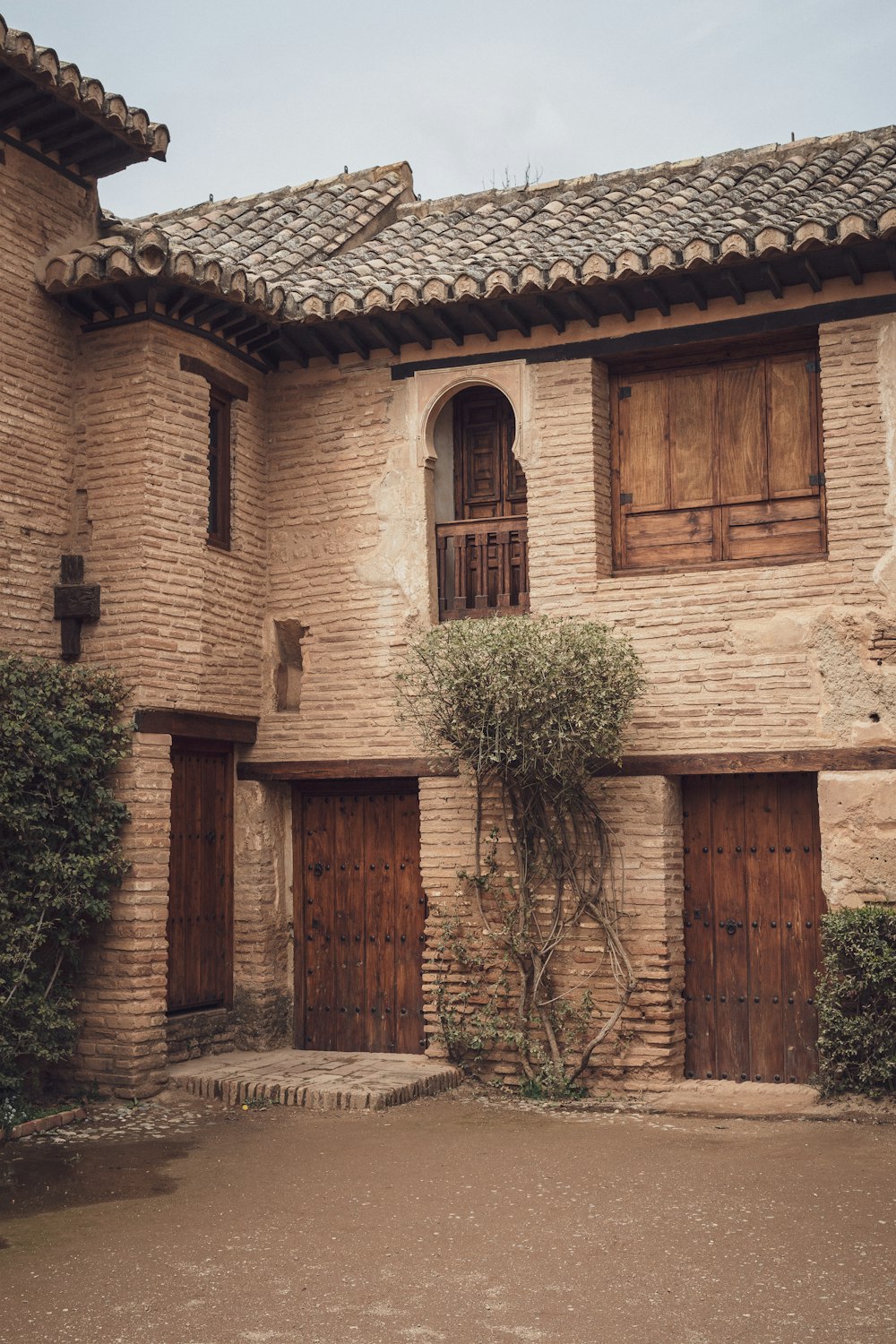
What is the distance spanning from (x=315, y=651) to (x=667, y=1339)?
6.77 m

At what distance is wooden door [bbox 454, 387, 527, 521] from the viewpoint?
11.0 metres

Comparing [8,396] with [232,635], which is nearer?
[8,396]

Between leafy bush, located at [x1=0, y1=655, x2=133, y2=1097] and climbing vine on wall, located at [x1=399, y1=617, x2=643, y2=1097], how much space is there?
7.30ft

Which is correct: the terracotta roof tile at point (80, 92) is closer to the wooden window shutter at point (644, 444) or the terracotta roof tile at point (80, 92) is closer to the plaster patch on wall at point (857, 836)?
Answer: the wooden window shutter at point (644, 444)

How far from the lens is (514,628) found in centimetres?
937

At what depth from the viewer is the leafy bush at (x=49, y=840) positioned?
8836 mm

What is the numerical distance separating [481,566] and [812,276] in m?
3.19

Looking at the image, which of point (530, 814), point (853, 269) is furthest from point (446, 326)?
point (530, 814)

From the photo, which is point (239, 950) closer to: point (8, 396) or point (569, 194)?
point (8, 396)

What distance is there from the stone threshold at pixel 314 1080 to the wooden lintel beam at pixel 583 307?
5516 mm

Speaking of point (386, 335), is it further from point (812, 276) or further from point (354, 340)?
point (812, 276)

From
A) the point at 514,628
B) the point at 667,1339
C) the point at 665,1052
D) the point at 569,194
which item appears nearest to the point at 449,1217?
the point at 667,1339

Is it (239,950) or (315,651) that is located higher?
(315,651)

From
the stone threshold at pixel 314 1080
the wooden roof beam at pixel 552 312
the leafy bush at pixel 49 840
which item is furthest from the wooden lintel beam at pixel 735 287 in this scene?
the stone threshold at pixel 314 1080
